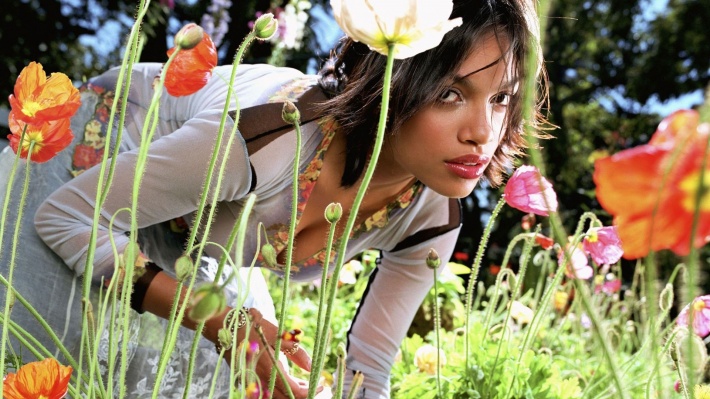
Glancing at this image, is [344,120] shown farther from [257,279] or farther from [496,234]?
[496,234]

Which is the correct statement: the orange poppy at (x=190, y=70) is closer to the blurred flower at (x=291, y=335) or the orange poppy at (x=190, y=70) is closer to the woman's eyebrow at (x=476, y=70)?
the blurred flower at (x=291, y=335)

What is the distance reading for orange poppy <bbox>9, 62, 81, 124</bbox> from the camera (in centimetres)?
65

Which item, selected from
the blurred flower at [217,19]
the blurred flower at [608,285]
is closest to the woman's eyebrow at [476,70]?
the blurred flower at [608,285]

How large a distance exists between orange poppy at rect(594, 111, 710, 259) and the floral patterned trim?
2.99 ft

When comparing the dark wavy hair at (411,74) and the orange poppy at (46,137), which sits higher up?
the dark wavy hair at (411,74)

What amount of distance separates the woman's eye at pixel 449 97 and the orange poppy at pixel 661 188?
765 mm

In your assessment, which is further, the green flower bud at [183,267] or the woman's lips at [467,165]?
the woman's lips at [467,165]

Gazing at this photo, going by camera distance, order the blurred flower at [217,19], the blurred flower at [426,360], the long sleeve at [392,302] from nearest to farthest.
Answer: the long sleeve at [392,302] < the blurred flower at [426,360] < the blurred flower at [217,19]

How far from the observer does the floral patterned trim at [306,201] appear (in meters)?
1.23

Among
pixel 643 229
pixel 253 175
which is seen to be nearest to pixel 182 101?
pixel 253 175

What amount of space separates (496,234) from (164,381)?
3858 millimetres

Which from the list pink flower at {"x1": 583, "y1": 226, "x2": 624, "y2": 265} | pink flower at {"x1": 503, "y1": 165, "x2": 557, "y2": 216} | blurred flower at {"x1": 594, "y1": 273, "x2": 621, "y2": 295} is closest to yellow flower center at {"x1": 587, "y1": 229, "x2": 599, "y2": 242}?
pink flower at {"x1": 583, "y1": 226, "x2": 624, "y2": 265}

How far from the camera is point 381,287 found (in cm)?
158

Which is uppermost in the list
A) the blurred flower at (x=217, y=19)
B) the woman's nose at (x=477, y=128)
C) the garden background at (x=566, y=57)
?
the garden background at (x=566, y=57)
